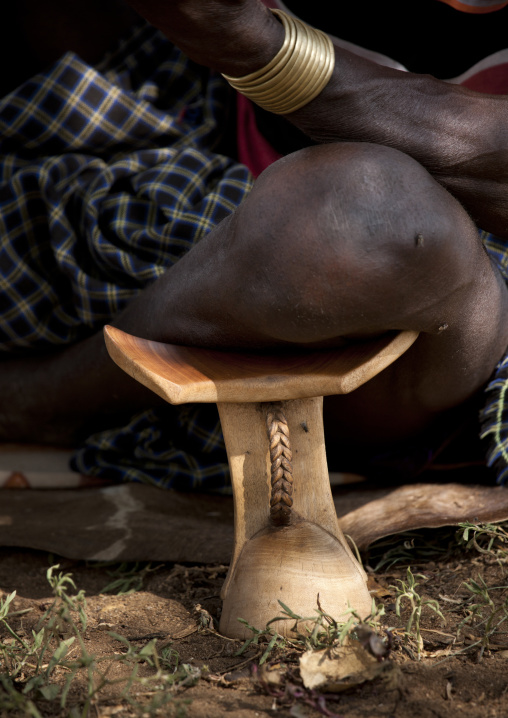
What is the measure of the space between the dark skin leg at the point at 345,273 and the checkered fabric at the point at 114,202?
0.27m

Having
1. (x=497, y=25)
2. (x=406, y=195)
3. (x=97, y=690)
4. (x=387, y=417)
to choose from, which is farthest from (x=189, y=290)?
(x=497, y=25)

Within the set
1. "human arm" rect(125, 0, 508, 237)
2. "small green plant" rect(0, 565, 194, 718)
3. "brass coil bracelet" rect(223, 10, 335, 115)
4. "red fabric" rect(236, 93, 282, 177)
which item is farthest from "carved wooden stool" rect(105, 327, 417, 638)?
"red fabric" rect(236, 93, 282, 177)

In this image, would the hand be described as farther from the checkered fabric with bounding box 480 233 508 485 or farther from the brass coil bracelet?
the checkered fabric with bounding box 480 233 508 485

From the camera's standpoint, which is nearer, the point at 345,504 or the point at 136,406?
the point at 345,504

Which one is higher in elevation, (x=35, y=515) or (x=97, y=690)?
(x=97, y=690)

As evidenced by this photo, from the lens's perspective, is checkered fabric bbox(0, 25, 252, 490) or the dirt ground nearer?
the dirt ground

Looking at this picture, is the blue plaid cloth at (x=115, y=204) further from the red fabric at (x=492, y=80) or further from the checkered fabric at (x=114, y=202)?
the red fabric at (x=492, y=80)

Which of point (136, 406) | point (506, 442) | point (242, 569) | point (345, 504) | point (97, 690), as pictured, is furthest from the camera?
point (136, 406)

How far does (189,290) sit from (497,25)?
89cm

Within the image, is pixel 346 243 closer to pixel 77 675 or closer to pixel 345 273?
pixel 345 273

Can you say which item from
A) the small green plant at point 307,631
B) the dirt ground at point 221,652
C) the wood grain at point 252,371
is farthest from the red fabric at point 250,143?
the small green plant at point 307,631

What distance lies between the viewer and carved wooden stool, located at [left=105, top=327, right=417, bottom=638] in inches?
40.8

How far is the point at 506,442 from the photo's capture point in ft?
4.51

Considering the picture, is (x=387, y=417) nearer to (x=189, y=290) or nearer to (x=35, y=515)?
(x=189, y=290)
